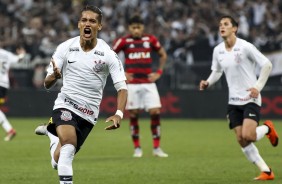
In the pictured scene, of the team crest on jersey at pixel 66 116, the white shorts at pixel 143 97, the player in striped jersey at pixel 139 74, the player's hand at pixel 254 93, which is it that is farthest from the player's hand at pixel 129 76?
the team crest on jersey at pixel 66 116

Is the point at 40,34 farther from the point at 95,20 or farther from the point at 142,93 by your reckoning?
the point at 95,20

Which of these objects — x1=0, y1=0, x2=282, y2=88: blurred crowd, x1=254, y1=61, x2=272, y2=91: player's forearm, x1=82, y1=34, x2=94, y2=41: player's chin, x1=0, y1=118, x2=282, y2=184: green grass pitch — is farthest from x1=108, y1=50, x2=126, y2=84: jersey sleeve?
x1=0, y1=0, x2=282, y2=88: blurred crowd

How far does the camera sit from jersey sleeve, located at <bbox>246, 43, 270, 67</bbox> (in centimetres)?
1303

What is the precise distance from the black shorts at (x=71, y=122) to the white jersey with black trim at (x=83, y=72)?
6 cm

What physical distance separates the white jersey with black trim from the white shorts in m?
7.22

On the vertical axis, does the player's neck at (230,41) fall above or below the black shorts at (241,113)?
above

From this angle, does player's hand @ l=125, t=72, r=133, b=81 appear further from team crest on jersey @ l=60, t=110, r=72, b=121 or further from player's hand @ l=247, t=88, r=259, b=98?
team crest on jersey @ l=60, t=110, r=72, b=121

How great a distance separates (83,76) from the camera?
10414 millimetres

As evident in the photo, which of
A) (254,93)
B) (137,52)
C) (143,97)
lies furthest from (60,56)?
(143,97)

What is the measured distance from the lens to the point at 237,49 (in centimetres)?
1334

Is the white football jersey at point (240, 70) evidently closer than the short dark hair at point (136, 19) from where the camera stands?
Yes

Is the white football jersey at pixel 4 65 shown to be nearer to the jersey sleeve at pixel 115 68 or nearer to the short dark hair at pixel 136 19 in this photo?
the short dark hair at pixel 136 19

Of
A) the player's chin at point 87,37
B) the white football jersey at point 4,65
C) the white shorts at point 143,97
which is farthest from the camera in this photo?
the white football jersey at point 4,65

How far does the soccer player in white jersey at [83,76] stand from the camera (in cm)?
1025
